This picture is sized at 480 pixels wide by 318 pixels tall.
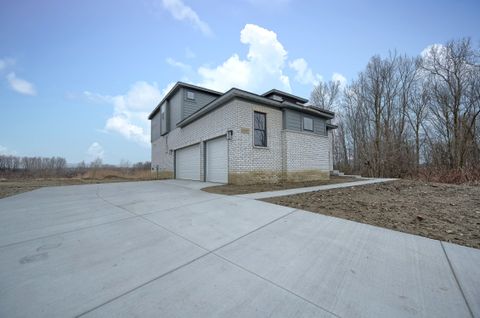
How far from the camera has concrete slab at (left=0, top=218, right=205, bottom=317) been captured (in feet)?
4.82

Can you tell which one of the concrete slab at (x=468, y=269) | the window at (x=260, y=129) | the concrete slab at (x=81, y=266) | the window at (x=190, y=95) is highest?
the window at (x=190, y=95)

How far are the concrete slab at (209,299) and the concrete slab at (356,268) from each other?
0.51ft

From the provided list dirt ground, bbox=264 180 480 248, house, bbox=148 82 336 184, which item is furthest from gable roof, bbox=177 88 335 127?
dirt ground, bbox=264 180 480 248

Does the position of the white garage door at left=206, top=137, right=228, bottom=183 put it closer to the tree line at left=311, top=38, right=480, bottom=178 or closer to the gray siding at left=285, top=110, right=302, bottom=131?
the gray siding at left=285, top=110, right=302, bottom=131

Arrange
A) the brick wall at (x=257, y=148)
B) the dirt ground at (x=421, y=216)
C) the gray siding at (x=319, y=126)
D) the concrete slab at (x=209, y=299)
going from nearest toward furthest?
the concrete slab at (x=209, y=299) → the dirt ground at (x=421, y=216) → the brick wall at (x=257, y=148) → the gray siding at (x=319, y=126)

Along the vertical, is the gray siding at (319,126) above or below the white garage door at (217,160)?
above

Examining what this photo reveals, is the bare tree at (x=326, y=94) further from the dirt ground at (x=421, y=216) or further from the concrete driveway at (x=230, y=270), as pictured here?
the concrete driveway at (x=230, y=270)

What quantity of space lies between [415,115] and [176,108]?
73.4 feet

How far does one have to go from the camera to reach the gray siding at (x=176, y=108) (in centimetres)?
1362

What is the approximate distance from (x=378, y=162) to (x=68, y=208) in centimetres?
2184

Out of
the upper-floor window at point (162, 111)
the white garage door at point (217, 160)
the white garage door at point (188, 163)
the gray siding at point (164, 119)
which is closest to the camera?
the white garage door at point (217, 160)

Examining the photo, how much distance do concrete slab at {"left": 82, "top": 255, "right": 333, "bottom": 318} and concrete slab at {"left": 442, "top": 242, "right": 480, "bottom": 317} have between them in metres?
1.30

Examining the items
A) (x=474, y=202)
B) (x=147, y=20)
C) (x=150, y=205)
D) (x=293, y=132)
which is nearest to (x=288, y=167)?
(x=293, y=132)

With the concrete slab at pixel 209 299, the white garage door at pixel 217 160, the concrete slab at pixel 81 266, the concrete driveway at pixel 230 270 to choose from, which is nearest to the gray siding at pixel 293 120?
the white garage door at pixel 217 160
